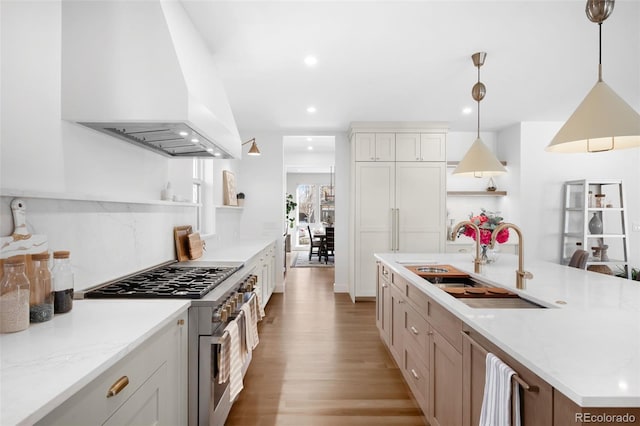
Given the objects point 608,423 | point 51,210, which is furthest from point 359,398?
point 51,210

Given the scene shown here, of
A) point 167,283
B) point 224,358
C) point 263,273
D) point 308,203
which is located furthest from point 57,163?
point 308,203

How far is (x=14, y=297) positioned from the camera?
1.12 metres

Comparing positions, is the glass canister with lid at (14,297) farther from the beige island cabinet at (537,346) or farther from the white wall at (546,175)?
the white wall at (546,175)

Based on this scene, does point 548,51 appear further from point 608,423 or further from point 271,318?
point 271,318

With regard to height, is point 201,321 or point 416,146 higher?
point 416,146

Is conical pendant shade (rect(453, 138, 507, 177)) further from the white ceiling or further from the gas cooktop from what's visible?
the gas cooktop

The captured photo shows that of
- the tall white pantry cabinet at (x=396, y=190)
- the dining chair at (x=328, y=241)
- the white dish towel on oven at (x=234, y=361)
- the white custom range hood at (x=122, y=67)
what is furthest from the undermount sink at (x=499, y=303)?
the dining chair at (x=328, y=241)

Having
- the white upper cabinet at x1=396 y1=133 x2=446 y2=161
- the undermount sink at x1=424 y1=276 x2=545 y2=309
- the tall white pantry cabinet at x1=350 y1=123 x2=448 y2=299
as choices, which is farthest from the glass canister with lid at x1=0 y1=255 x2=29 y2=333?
the white upper cabinet at x1=396 y1=133 x2=446 y2=161

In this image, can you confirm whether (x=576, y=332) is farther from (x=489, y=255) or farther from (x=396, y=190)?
(x=396, y=190)

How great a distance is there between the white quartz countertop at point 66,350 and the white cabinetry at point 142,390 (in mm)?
68

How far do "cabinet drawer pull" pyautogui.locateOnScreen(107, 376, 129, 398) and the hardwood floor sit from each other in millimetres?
1269

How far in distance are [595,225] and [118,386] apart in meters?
5.89

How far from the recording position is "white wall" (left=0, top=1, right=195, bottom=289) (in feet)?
4.30

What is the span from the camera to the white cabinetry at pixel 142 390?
0.90 metres
